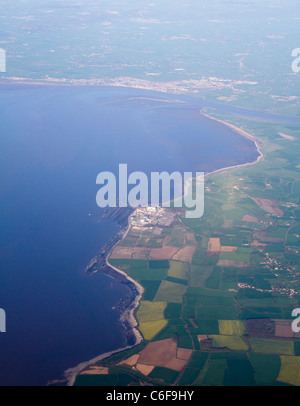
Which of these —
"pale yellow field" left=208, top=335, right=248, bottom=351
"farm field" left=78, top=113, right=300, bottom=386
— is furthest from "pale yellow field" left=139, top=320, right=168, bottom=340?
"pale yellow field" left=208, top=335, right=248, bottom=351

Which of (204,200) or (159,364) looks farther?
(204,200)

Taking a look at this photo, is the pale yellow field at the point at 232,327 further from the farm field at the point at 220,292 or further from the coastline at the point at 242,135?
the coastline at the point at 242,135

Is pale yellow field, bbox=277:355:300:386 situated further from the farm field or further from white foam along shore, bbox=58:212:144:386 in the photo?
white foam along shore, bbox=58:212:144:386

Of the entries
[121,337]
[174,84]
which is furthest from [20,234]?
[174,84]

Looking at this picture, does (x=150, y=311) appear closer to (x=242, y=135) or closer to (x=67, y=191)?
(x=67, y=191)

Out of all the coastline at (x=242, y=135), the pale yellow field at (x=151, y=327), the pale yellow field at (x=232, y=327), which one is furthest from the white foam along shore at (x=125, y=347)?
the coastline at (x=242, y=135)

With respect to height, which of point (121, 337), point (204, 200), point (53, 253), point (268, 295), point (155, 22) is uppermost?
point (155, 22)
